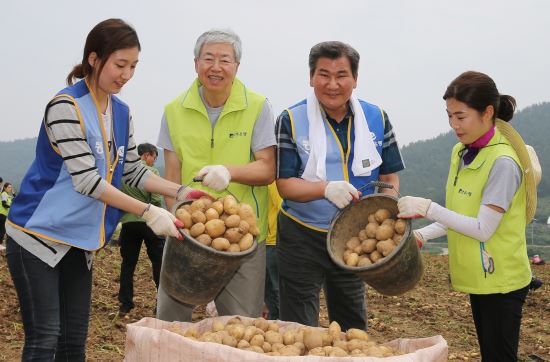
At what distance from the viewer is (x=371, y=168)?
299cm

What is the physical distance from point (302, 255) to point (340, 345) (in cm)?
68

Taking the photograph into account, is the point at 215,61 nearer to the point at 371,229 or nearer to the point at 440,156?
the point at 371,229

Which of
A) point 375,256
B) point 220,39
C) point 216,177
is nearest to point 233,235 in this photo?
point 216,177

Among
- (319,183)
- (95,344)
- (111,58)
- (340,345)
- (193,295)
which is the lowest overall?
(95,344)

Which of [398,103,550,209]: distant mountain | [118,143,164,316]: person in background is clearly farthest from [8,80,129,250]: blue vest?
[398,103,550,209]: distant mountain

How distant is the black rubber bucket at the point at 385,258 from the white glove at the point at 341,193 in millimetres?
62

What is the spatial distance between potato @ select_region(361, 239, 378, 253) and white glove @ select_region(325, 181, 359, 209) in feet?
0.65

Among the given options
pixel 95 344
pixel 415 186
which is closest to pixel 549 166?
pixel 415 186

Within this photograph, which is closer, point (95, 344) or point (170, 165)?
point (170, 165)

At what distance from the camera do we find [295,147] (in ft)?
9.90

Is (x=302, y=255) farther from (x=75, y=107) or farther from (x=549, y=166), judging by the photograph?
(x=549, y=166)

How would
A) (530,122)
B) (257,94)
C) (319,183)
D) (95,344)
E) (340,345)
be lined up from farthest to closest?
(530,122) < (95,344) < (257,94) < (319,183) < (340,345)

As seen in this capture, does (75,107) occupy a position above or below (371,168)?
above

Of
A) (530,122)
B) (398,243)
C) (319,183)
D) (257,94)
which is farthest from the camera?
(530,122)
